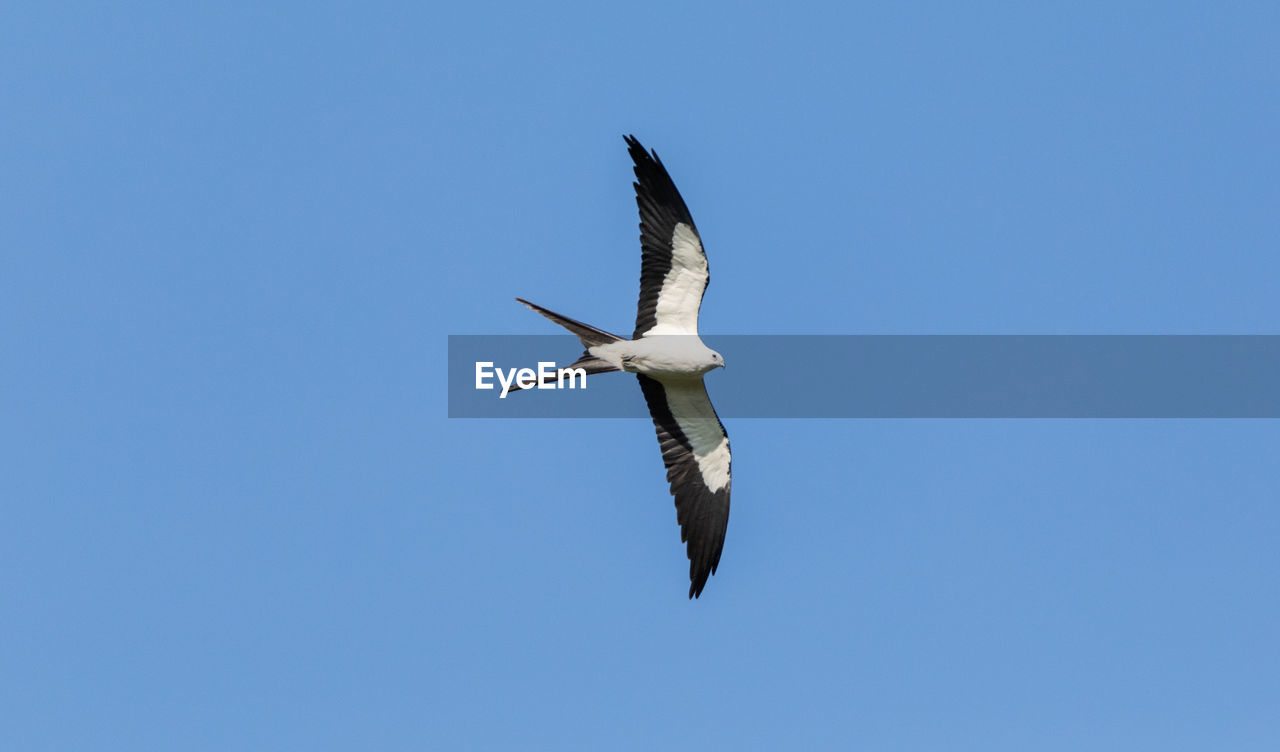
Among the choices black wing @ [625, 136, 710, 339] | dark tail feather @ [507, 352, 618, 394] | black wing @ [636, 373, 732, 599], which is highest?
black wing @ [625, 136, 710, 339]

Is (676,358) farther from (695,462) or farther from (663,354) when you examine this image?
(695,462)

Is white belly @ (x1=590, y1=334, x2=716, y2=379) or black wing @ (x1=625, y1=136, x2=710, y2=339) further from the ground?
black wing @ (x1=625, y1=136, x2=710, y2=339)

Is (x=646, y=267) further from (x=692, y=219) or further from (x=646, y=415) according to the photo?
(x=646, y=415)

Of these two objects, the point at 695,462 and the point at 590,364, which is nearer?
the point at 590,364

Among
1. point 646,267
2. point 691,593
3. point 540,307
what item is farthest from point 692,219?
point 691,593

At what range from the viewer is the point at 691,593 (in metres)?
18.1

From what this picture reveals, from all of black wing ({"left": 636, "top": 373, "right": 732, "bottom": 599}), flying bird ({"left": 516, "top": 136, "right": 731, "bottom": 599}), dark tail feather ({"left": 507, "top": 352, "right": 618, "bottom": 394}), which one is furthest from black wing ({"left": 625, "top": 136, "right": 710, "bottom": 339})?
black wing ({"left": 636, "top": 373, "right": 732, "bottom": 599})

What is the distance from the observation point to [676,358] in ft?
58.7

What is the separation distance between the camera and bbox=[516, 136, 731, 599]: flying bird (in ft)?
57.8

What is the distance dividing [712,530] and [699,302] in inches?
111

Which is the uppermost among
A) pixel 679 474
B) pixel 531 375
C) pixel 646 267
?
pixel 646 267

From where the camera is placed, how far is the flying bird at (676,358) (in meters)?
17.6

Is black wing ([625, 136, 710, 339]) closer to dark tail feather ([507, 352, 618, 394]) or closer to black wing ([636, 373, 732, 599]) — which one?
dark tail feather ([507, 352, 618, 394])

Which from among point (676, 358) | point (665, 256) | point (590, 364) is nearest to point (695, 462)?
point (676, 358)
